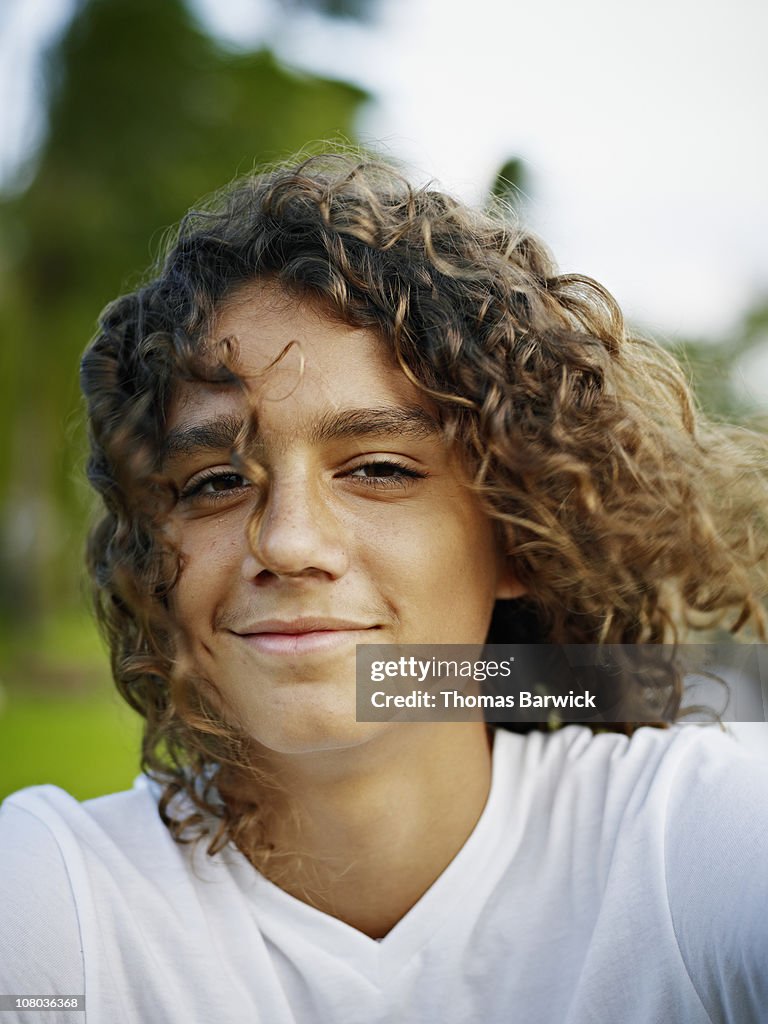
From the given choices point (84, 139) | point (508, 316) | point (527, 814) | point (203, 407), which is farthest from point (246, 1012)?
point (84, 139)

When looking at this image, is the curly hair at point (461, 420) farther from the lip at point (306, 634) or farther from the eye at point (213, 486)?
the lip at point (306, 634)

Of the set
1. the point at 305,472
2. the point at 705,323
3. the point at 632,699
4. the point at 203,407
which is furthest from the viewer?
the point at 705,323

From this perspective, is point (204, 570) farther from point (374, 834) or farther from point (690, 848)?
point (690, 848)

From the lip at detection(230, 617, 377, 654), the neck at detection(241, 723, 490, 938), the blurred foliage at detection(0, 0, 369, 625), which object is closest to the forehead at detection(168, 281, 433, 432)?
the lip at detection(230, 617, 377, 654)

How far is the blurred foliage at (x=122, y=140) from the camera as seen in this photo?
1330 centimetres

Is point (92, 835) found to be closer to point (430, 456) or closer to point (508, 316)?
point (430, 456)

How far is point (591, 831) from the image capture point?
1713 mm

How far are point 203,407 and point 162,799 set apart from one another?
797 mm

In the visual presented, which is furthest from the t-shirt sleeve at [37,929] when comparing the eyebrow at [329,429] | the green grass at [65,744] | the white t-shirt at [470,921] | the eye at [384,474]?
the green grass at [65,744]

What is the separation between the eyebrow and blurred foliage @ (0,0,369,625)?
11936mm

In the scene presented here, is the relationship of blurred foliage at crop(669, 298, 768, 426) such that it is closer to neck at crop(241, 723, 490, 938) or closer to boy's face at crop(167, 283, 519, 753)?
boy's face at crop(167, 283, 519, 753)

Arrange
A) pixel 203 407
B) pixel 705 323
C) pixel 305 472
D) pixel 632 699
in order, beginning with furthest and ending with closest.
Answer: pixel 705 323, pixel 632 699, pixel 203 407, pixel 305 472

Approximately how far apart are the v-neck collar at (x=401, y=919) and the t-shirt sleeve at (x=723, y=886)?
1.09ft

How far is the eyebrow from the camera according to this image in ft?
5.19
